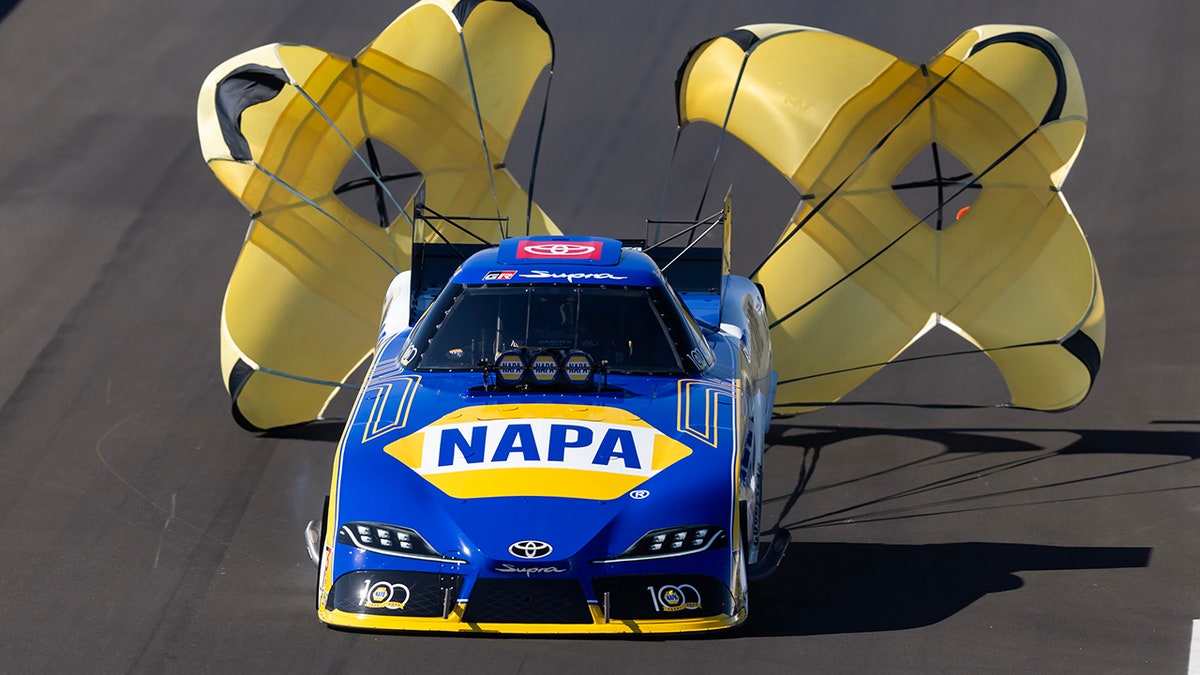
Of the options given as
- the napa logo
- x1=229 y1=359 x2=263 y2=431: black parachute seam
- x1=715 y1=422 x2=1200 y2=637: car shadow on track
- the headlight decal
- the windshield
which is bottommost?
x1=229 y1=359 x2=263 y2=431: black parachute seam

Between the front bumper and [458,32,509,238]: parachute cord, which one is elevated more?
[458,32,509,238]: parachute cord

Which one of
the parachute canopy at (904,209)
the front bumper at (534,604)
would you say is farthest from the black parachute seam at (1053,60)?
the front bumper at (534,604)

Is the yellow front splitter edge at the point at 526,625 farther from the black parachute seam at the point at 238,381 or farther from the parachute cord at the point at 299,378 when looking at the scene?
the black parachute seam at the point at 238,381

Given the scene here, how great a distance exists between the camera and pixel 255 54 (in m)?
13.7

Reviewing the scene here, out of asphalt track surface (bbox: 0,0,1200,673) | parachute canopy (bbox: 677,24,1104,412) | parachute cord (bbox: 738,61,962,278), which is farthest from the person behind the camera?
parachute cord (bbox: 738,61,962,278)

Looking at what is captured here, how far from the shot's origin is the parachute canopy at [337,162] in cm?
1341

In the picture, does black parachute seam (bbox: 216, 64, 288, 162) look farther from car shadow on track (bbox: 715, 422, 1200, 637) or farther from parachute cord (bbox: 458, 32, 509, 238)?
car shadow on track (bbox: 715, 422, 1200, 637)

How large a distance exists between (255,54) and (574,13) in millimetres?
9725

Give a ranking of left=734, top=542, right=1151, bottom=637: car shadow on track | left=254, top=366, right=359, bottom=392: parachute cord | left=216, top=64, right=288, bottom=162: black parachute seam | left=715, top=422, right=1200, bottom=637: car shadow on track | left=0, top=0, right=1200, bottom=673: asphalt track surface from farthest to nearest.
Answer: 1. left=216, top=64, right=288, bottom=162: black parachute seam
2. left=254, top=366, right=359, bottom=392: parachute cord
3. left=715, top=422, right=1200, bottom=637: car shadow on track
4. left=734, top=542, right=1151, bottom=637: car shadow on track
5. left=0, top=0, right=1200, bottom=673: asphalt track surface

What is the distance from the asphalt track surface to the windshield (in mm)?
1502

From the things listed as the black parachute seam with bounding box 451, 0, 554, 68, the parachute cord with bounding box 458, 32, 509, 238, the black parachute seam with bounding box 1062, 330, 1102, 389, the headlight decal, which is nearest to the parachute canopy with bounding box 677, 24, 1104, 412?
the black parachute seam with bounding box 1062, 330, 1102, 389

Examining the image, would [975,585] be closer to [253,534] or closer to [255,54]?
[253,534]

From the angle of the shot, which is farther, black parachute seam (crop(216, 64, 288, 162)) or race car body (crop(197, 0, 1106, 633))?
Result: black parachute seam (crop(216, 64, 288, 162))

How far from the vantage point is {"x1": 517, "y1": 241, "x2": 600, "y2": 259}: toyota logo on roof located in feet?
35.8
